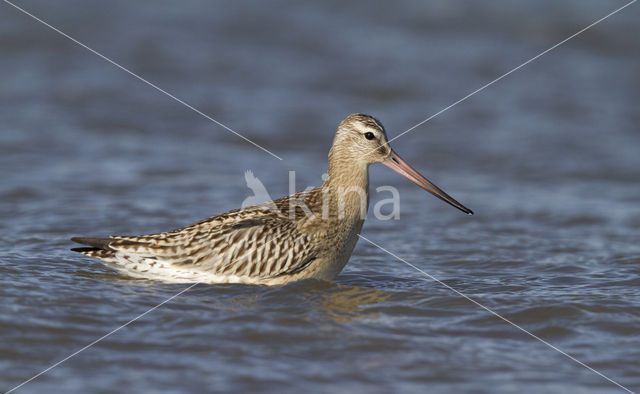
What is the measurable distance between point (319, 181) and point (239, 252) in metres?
4.10

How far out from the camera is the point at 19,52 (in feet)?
50.3

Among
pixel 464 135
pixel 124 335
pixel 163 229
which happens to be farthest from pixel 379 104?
pixel 124 335

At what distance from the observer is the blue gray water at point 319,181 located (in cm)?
563

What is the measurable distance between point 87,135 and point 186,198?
122 inches

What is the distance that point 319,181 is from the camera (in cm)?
1105

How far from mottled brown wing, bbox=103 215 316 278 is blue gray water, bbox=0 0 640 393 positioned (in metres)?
0.21

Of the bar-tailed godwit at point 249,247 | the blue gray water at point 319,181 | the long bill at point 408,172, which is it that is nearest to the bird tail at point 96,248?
the bar-tailed godwit at point 249,247

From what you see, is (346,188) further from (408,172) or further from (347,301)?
(347,301)

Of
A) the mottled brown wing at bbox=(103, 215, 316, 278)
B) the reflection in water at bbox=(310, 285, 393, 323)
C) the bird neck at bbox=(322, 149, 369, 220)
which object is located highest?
the bird neck at bbox=(322, 149, 369, 220)

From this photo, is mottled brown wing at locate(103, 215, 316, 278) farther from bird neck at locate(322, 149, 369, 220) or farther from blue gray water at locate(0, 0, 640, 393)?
bird neck at locate(322, 149, 369, 220)

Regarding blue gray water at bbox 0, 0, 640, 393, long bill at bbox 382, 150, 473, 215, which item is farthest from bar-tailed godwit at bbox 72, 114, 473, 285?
long bill at bbox 382, 150, 473, 215

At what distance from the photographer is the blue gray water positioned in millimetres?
5633

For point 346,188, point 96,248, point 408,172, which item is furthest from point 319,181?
point 96,248

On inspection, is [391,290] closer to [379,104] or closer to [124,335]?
[124,335]
